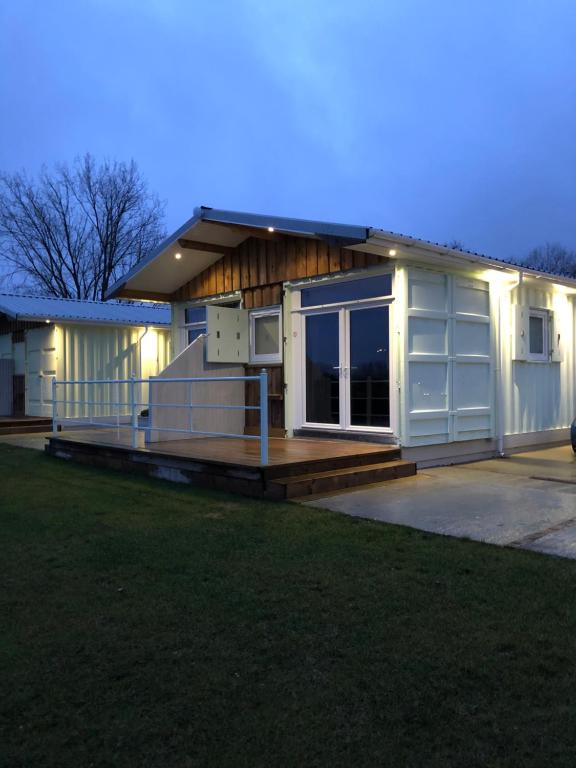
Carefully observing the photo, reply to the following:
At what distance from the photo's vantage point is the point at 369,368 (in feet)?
27.1

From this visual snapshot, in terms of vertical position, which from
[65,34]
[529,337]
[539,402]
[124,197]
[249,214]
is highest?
[65,34]

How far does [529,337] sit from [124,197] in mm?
27658

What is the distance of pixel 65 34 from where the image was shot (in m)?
37.3

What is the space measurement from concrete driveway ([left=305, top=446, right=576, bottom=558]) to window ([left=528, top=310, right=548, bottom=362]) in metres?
2.28

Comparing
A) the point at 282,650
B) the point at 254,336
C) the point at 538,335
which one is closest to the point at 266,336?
the point at 254,336

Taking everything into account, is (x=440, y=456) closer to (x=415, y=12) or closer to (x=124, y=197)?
(x=124, y=197)

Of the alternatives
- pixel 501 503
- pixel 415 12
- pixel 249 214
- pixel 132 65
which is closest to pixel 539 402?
pixel 501 503

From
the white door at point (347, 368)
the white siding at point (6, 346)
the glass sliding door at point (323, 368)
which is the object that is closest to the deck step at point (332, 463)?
the white door at point (347, 368)

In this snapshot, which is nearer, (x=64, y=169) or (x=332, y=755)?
(x=332, y=755)

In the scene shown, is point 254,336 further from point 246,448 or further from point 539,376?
point 539,376

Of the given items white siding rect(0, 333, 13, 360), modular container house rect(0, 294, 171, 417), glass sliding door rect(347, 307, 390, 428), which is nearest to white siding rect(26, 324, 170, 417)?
modular container house rect(0, 294, 171, 417)

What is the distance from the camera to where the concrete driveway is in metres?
4.79

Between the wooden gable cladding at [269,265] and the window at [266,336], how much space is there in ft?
0.59

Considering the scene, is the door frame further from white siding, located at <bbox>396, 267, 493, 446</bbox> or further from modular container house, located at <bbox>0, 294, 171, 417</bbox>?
modular container house, located at <bbox>0, 294, 171, 417</bbox>
